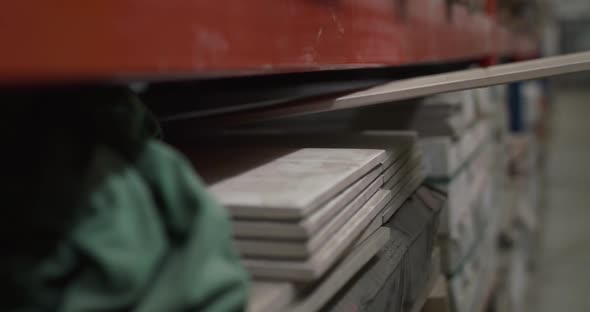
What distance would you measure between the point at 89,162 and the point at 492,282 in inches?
78.5

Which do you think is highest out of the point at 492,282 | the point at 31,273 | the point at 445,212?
the point at 31,273

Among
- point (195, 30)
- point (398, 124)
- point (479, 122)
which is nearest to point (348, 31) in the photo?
point (195, 30)

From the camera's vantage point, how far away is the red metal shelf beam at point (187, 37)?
1.19 ft

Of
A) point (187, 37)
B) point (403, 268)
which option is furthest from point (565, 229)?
point (187, 37)

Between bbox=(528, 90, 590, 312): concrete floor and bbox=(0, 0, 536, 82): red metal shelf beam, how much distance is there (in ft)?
9.92

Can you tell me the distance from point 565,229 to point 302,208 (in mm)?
4636

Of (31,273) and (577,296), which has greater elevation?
(31,273)

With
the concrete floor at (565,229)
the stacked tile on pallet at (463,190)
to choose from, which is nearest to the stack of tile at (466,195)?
the stacked tile on pallet at (463,190)

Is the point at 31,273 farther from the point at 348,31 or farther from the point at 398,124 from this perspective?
the point at 398,124

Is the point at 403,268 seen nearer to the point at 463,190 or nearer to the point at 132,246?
the point at 132,246

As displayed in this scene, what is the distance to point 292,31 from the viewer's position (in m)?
0.71

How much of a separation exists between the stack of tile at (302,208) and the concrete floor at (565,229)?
294 centimetres

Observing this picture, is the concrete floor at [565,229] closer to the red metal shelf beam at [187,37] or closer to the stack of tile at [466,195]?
the stack of tile at [466,195]

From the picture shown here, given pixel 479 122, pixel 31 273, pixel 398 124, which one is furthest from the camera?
pixel 479 122
